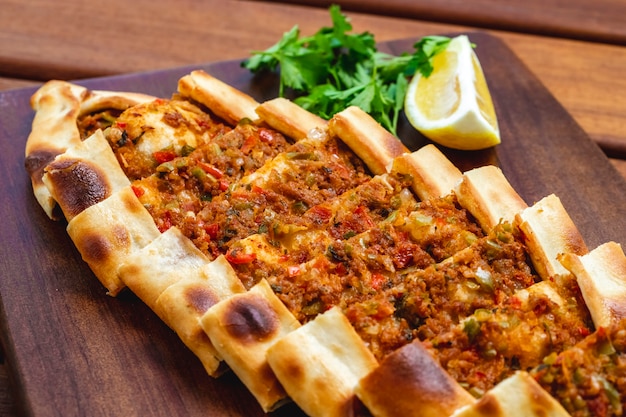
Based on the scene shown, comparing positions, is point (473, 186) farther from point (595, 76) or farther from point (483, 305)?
point (595, 76)

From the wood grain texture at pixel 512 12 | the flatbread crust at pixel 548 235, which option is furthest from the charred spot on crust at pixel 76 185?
the wood grain texture at pixel 512 12

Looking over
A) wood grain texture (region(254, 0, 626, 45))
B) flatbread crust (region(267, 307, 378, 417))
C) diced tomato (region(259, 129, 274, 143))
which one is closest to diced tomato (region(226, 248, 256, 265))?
flatbread crust (region(267, 307, 378, 417))

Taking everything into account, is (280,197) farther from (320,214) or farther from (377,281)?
(377,281)

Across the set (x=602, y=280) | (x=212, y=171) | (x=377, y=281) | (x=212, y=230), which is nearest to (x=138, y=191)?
(x=212, y=171)

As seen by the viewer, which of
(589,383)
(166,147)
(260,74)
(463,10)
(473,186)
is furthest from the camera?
(463,10)

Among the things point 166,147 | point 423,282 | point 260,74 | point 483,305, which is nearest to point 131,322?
point 166,147

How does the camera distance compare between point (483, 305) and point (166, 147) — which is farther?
point (166, 147)

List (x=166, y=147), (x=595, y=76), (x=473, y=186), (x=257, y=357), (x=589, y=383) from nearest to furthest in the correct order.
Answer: (x=589, y=383) < (x=257, y=357) < (x=473, y=186) < (x=166, y=147) < (x=595, y=76)

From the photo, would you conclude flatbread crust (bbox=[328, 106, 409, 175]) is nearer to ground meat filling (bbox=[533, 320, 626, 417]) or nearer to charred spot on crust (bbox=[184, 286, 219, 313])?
charred spot on crust (bbox=[184, 286, 219, 313])
